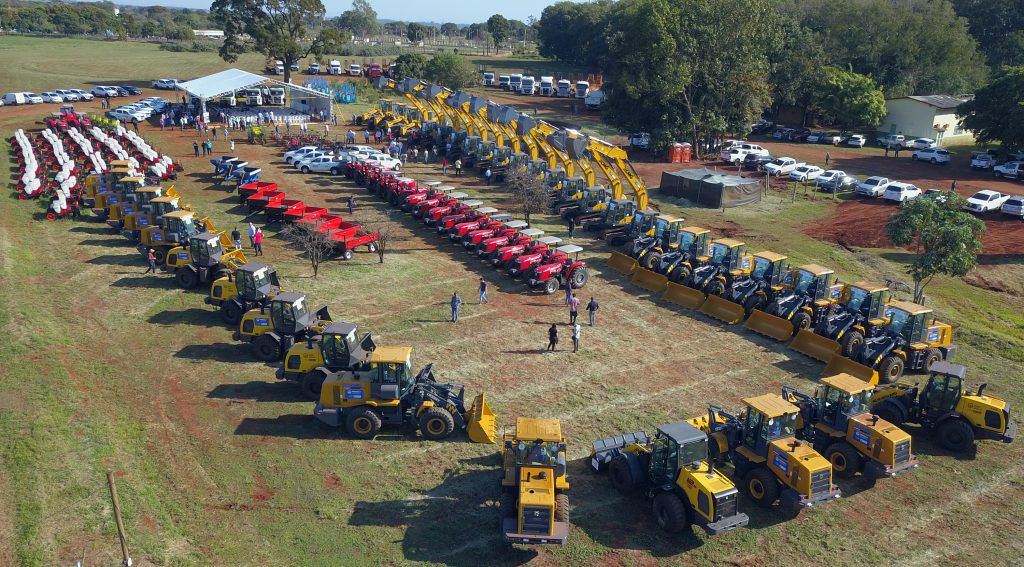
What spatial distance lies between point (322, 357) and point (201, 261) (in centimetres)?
1001

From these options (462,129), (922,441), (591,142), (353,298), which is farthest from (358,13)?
(922,441)

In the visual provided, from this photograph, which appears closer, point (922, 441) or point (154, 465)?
point (154, 465)

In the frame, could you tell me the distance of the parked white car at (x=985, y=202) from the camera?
3916 centimetres

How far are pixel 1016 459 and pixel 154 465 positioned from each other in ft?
66.6

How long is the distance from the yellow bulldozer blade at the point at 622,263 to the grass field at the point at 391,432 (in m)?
0.81

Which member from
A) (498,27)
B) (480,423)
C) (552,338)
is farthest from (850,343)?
(498,27)

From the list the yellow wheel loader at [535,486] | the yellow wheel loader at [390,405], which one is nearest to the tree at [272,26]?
the yellow wheel loader at [390,405]

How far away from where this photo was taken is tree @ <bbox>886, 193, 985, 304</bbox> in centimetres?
2519

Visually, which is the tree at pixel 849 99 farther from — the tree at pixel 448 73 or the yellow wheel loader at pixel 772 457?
the yellow wheel loader at pixel 772 457

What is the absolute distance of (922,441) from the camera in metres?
18.0

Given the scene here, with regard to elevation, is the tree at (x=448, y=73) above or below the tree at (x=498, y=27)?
below

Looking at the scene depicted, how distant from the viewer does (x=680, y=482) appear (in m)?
14.3

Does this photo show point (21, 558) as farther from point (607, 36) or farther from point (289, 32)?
point (607, 36)

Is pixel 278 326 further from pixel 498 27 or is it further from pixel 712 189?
pixel 498 27
